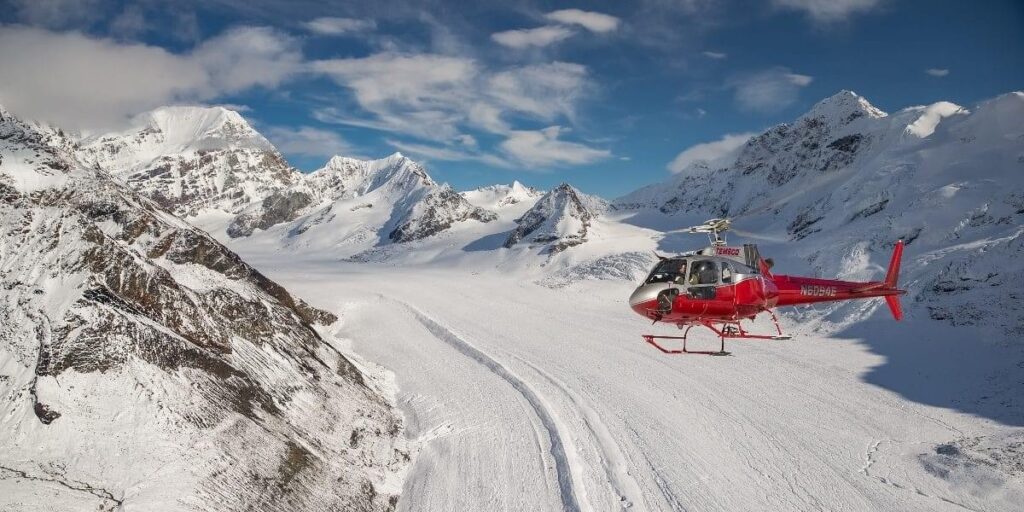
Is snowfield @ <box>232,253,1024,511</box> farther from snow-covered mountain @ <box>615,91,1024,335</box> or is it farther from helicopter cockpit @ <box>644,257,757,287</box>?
helicopter cockpit @ <box>644,257,757,287</box>

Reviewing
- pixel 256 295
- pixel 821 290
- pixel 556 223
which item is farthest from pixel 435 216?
pixel 821 290

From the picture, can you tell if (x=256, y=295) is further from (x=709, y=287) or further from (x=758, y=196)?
(x=758, y=196)

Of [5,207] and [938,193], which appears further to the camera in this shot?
[938,193]

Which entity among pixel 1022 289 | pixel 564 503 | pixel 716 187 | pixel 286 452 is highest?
pixel 716 187

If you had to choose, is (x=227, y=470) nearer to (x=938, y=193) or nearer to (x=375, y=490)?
(x=375, y=490)

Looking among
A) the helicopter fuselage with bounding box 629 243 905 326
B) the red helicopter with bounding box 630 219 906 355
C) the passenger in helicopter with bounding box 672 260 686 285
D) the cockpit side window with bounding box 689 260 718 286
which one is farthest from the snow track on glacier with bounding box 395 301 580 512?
the cockpit side window with bounding box 689 260 718 286

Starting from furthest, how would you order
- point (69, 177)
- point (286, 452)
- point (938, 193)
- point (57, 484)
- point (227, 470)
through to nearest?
point (938, 193), point (69, 177), point (286, 452), point (227, 470), point (57, 484)

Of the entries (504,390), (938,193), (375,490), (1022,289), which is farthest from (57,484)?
(938,193)
